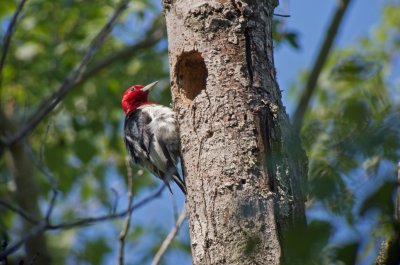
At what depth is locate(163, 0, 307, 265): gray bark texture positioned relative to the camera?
3248 millimetres

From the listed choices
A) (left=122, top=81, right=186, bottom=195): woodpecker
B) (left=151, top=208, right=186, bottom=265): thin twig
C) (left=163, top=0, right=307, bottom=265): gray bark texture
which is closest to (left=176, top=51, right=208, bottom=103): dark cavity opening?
(left=163, top=0, right=307, bottom=265): gray bark texture

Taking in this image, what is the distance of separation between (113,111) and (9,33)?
3116mm

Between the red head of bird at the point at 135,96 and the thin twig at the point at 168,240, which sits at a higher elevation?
the red head of bird at the point at 135,96

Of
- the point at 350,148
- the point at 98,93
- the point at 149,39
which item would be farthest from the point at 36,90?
the point at 350,148

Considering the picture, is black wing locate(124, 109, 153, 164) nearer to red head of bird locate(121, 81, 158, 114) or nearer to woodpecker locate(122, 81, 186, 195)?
woodpecker locate(122, 81, 186, 195)

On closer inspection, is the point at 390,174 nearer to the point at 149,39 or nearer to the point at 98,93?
the point at 149,39

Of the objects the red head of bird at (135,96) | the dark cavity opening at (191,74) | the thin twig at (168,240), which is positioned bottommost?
the thin twig at (168,240)

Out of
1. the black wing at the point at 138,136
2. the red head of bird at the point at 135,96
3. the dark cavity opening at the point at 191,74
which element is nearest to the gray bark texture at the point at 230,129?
the dark cavity opening at the point at 191,74

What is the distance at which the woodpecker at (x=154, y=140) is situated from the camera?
4.82 m

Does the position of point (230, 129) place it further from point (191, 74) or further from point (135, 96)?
point (135, 96)

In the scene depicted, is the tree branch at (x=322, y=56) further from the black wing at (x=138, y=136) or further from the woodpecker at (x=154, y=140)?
the black wing at (x=138, y=136)

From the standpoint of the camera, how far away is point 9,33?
15.7 ft

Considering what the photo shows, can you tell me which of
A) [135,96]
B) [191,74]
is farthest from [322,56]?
[135,96]

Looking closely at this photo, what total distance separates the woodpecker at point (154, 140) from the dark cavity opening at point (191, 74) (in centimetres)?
56
